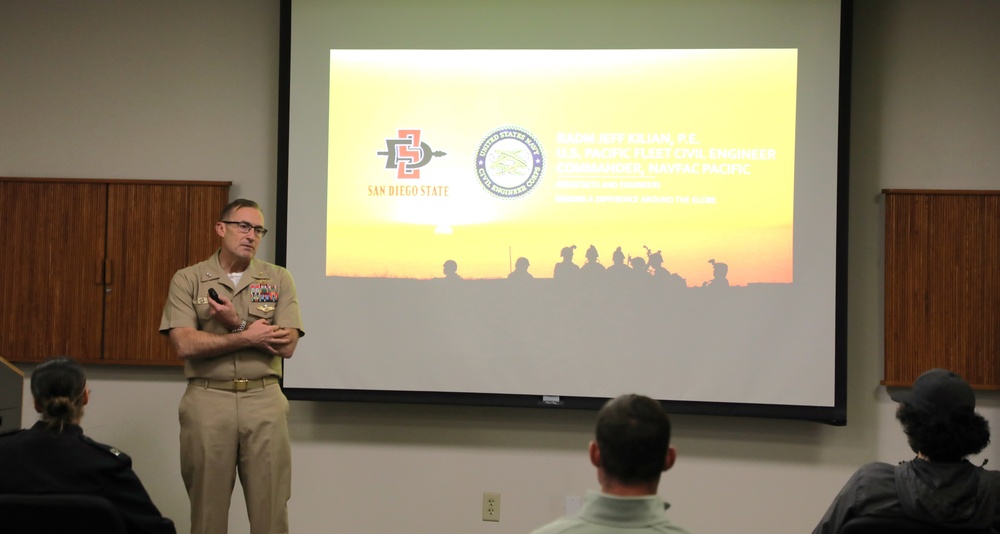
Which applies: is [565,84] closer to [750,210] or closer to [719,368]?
[750,210]

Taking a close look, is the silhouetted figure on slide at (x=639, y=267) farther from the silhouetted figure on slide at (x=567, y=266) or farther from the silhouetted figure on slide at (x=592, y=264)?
the silhouetted figure on slide at (x=567, y=266)

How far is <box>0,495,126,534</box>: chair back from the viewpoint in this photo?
5.89 ft

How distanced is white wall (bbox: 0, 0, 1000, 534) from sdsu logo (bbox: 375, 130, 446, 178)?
611 millimetres

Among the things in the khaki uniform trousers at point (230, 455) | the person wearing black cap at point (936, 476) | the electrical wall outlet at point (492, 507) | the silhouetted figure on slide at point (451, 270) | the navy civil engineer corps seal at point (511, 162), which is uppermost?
the navy civil engineer corps seal at point (511, 162)

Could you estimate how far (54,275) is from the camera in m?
3.96

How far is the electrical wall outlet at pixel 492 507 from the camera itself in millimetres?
3846

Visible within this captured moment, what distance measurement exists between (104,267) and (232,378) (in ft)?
4.60

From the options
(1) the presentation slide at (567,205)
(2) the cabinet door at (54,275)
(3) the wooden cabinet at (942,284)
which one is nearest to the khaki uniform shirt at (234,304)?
(1) the presentation slide at (567,205)

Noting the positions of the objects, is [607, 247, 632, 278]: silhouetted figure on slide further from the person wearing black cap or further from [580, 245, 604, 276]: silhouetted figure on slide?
the person wearing black cap

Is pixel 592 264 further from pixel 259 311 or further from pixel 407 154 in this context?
pixel 259 311

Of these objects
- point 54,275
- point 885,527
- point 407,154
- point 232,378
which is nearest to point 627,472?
point 885,527

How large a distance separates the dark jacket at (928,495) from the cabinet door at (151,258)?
10.0ft

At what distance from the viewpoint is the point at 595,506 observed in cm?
139

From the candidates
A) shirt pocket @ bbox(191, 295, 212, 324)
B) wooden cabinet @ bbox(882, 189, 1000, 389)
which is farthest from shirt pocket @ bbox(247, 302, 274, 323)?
wooden cabinet @ bbox(882, 189, 1000, 389)
